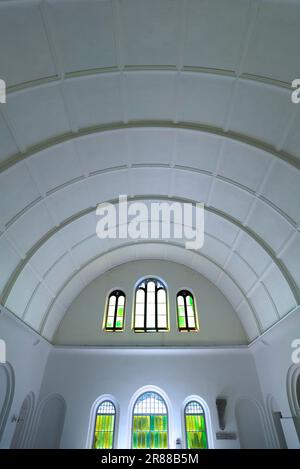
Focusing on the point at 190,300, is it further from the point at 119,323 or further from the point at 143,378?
the point at 143,378

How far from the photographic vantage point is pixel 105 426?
35.6 feet

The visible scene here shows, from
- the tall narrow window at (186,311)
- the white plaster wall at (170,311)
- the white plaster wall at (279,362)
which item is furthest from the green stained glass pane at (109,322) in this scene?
the white plaster wall at (279,362)

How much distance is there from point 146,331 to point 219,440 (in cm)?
522

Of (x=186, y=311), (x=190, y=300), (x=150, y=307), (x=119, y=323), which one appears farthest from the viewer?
(x=190, y=300)

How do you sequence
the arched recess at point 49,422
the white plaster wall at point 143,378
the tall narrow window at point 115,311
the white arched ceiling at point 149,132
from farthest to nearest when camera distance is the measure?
the tall narrow window at point 115,311 < the white plaster wall at point 143,378 < the arched recess at point 49,422 < the white arched ceiling at point 149,132

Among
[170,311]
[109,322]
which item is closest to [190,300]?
[170,311]

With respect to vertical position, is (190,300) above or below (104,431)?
above

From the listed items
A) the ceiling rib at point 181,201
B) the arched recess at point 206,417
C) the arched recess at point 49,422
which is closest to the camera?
the ceiling rib at point 181,201

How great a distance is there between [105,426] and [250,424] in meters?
6.11

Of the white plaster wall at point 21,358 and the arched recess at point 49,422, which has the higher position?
the white plaster wall at point 21,358

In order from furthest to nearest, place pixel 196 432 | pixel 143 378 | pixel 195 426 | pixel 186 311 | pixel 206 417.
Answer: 1. pixel 186 311
2. pixel 143 378
3. pixel 206 417
4. pixel 195 426
5. pixel 196 432

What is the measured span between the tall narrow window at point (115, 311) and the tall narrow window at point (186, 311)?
3.02 m

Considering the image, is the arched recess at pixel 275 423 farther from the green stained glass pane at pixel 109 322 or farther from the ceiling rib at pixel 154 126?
the ceiling rib at pixel 154 126

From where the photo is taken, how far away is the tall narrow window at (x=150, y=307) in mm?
13273
